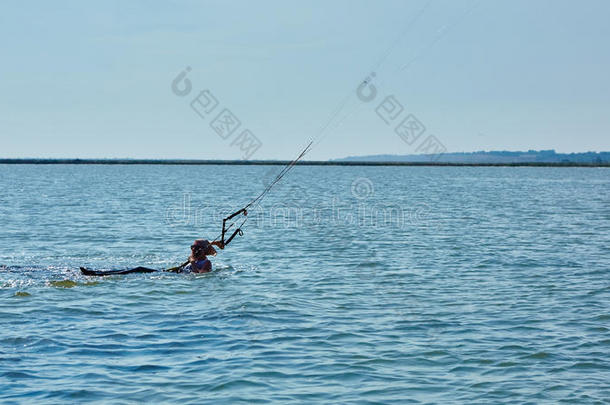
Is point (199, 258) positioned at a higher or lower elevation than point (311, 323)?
higher

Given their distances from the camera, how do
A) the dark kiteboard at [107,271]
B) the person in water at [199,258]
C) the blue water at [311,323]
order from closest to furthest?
1. the blue water at [311,323]
2. the dark kiteboard at [107,271]
3. the person in water at [199,258]

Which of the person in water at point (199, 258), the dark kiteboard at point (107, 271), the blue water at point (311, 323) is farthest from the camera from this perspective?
the person in water at point (199, 258)

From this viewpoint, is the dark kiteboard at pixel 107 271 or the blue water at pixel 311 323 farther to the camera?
the dark kiteboard at pixel 107 271

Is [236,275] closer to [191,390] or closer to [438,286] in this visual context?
[438,286]

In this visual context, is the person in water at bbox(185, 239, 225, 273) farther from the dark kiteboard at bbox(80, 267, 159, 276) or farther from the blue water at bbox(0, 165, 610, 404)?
the dark kiteboard at bbox(80, 267, 159, 276)

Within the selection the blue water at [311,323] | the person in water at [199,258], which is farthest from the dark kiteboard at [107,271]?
the person in water at [199,258]

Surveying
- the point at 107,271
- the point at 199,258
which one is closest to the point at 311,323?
the point at 199,258

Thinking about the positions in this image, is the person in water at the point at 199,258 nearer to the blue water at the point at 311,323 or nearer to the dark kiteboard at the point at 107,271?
the blue water at the point at 311,323

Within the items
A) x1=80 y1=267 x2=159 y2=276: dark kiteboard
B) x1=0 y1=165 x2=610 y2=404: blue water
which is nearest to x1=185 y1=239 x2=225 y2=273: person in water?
x1=0 y1=165 x2=610 y2=404: blue water

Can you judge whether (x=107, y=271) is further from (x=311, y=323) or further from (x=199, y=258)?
(x=311, y=323)

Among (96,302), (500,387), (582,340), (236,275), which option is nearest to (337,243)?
(236,275)

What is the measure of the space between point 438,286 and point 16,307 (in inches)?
448

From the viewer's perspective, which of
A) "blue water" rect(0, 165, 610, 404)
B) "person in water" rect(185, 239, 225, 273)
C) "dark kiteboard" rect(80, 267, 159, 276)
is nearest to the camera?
"blue water" rect(0, 165, 610, 404)

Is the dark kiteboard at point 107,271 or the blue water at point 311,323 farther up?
the dark kiteboard at point 107,271
